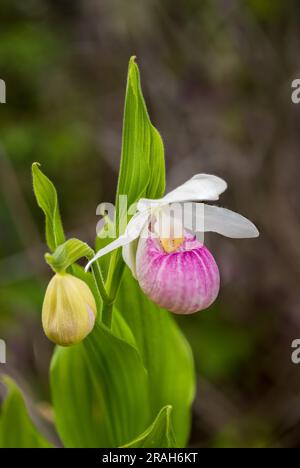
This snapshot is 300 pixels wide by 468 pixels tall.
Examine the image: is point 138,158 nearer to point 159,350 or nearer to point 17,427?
point 159,350

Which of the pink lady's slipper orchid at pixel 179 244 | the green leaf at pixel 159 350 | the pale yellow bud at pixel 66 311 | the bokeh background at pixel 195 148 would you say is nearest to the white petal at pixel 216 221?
the pink lady's slipper orchid at pixel 179 244

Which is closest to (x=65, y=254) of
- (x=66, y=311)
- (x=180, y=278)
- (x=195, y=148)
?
(x=66, y=311)

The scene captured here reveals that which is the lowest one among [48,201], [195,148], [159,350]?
[159,350]

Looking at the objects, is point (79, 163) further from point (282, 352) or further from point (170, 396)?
point (170, 396)

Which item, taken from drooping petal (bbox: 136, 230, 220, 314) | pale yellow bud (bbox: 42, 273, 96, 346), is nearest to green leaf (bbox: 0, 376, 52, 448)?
pale yellow bud (bbox: 42, 273, 96, 346)

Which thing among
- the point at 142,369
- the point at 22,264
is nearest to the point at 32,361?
the point at 22,264

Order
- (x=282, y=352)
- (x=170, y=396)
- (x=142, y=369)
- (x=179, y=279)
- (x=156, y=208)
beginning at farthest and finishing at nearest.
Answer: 1. (x=282, y=352)
2. (x=170, y=396)
3. (x=142, y=369)
4. (x=156, y=208)
5. (x=179, y=279)

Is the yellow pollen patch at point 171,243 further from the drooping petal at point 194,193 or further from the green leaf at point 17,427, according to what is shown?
the green leaf at point 17,427
